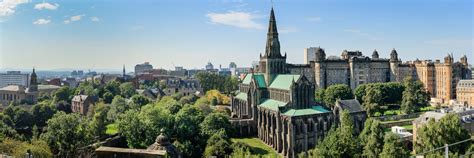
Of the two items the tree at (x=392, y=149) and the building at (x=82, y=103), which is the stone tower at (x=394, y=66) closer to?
the building at (x=82, y=103)

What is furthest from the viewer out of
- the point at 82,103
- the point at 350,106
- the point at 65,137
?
the point at 82,103

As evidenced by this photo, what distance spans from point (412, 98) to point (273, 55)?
34557 millimetres

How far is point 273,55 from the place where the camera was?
69.4 m

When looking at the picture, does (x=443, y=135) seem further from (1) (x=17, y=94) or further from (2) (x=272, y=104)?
(1) (x=17, y=94)

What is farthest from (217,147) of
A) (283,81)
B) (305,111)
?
(283,81)

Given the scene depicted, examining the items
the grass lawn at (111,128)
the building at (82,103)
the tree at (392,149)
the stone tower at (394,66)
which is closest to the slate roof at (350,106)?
the tree at (392,149)

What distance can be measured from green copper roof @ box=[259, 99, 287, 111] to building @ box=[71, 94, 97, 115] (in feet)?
144

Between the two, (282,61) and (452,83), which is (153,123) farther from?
(452,83)

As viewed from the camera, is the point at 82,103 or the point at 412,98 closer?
the point at 412,98

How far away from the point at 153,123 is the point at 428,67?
99.7m

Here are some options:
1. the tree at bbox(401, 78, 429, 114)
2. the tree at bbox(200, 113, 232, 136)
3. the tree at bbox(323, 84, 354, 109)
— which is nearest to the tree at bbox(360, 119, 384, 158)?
the tree at bbox(200, 113, 232, 136)

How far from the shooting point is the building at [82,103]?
292 feet

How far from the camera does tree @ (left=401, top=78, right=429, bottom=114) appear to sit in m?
80.5

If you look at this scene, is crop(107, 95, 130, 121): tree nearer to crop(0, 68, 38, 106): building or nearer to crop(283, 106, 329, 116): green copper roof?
crop(283, 106, 329, 116): green copper roof
